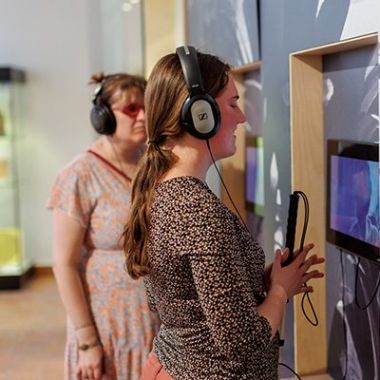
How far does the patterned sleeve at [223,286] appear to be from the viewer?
4.00ft

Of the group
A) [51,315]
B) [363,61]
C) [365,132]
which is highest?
[363,61]

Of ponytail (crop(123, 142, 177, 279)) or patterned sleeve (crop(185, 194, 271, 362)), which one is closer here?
patterned sleeve (crop(185, 194, 271, 362))

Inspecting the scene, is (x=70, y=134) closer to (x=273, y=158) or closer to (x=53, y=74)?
(x=53, y=74)

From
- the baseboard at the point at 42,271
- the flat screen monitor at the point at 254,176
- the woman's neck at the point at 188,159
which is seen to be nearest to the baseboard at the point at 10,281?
the baseboard at the point at 42,271

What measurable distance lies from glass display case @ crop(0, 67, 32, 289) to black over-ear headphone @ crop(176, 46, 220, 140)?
506 centimetres

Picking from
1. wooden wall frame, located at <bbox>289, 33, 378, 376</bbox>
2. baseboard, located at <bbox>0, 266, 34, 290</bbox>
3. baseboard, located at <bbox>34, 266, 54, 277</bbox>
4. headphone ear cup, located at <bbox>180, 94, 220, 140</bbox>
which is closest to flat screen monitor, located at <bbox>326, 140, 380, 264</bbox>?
wooden wall frame, located at <bbox>289, 33, 378, 376</bbox>

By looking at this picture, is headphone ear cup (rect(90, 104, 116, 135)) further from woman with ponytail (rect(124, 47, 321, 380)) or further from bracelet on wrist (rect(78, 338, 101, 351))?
woman with ponytail (rect(124, 47, 321, 380))

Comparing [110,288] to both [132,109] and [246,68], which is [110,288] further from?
[246,68]

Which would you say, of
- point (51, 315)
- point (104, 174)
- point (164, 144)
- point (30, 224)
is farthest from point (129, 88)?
point (30, 224)

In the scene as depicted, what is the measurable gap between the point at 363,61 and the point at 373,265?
0.46 meters

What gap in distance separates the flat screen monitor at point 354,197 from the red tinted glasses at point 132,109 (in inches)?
24.6

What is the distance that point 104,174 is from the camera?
2.15 metres

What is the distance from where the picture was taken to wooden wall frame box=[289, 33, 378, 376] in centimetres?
189

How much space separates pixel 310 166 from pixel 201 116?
2.41 feet
